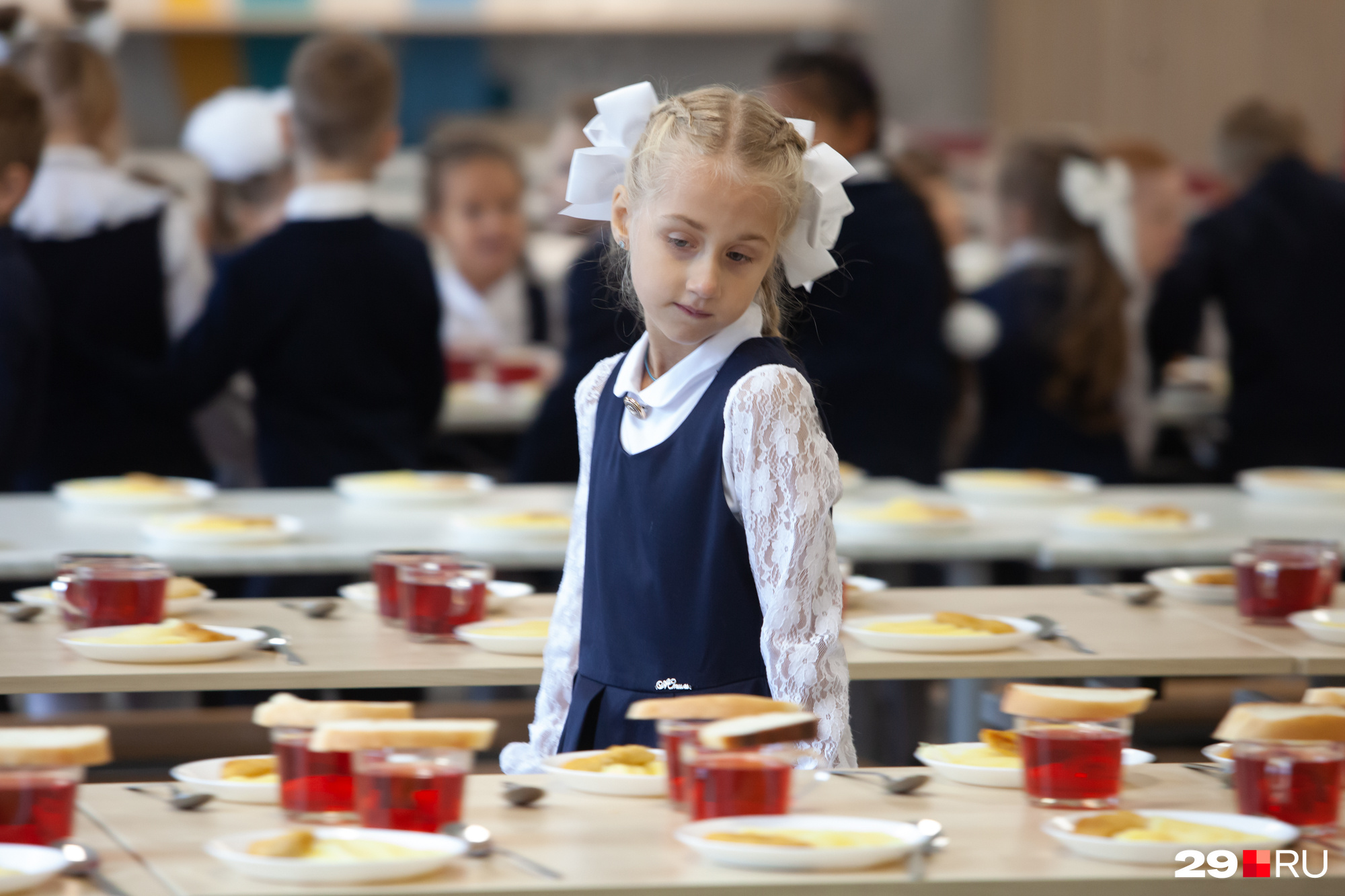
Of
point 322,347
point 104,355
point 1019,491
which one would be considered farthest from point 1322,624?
point 104,355

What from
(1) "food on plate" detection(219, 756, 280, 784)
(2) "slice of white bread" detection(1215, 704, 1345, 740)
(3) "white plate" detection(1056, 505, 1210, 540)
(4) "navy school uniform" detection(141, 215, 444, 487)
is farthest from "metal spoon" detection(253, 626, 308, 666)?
(4) "navy school uniform" detection(141, 215, 444, 487)

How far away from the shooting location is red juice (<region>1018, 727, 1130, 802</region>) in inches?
64.1

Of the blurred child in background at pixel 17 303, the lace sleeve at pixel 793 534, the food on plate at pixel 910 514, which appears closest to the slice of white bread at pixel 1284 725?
the lace sleeve at pixel 793 534

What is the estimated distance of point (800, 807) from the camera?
1.59 metres

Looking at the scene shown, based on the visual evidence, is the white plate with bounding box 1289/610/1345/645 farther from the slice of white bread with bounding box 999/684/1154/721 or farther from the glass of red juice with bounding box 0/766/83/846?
the glass of red juice with bounding box 0/766/83/846

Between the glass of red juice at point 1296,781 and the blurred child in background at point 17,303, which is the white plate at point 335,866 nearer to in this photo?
the glass of red juice at point 1296,781

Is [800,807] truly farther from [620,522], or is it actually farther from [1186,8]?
[1186,8]

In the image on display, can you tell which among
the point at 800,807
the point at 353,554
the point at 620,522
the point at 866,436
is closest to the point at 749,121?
the point at 620,522

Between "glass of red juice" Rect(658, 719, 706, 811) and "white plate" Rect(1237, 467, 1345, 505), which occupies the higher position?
"white plate" Rect(1237, 467, 1345, 505)

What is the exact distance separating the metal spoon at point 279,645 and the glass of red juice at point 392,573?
0.16 metres

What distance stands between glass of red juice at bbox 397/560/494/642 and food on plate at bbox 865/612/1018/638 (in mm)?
557

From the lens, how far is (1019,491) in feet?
12.6

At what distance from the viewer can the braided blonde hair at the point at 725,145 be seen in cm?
189

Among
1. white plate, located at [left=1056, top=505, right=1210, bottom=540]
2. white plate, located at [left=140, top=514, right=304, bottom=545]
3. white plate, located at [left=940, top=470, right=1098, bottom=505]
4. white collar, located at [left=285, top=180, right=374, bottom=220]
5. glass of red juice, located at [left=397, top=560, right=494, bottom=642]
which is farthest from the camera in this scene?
white collar, located at [left=285, top=180, right=374, bottom=220]
